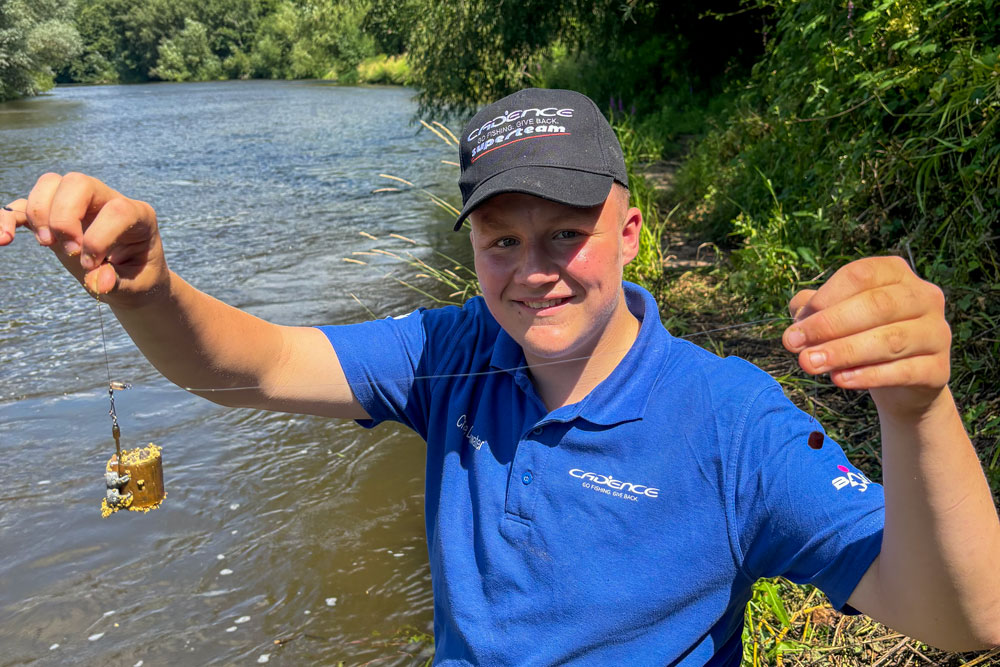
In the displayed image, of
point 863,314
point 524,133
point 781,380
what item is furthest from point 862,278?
point 781,380

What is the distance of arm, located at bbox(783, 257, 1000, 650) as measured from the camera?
1.19m

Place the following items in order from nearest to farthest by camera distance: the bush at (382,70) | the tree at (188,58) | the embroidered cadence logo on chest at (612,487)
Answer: the embroidered cadence logo on chest at (612,487), the bush at (382,70), the tree at (188,58)

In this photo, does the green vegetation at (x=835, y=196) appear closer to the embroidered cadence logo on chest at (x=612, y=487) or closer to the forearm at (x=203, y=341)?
the embroidered cadence logo on chest at (x=612, y=487)

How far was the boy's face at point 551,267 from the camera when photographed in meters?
1.93

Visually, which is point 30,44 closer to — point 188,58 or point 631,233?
point 188,58

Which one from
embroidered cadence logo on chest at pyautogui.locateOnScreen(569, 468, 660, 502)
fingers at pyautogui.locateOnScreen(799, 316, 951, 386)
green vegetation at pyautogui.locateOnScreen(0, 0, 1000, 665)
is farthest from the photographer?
green vegetation at pyautogui.locateOnScreen(0, 0, 1000, 665)

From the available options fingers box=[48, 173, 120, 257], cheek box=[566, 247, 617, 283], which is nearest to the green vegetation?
cheek box=[566, 247, 617, 283]

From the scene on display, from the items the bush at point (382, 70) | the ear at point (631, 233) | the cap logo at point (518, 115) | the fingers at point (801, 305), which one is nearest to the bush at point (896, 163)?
the ear at point (631, 233)

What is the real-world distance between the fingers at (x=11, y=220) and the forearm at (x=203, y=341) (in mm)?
267

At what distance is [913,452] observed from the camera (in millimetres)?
1299

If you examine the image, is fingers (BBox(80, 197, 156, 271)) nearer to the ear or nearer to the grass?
the ear

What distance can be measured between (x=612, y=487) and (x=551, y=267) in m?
0.52

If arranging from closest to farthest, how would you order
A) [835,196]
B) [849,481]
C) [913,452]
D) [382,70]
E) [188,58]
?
[913,452], [849,481], [835,196], [382,70], [188,58]

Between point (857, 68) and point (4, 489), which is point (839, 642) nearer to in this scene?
point (857, 68)
